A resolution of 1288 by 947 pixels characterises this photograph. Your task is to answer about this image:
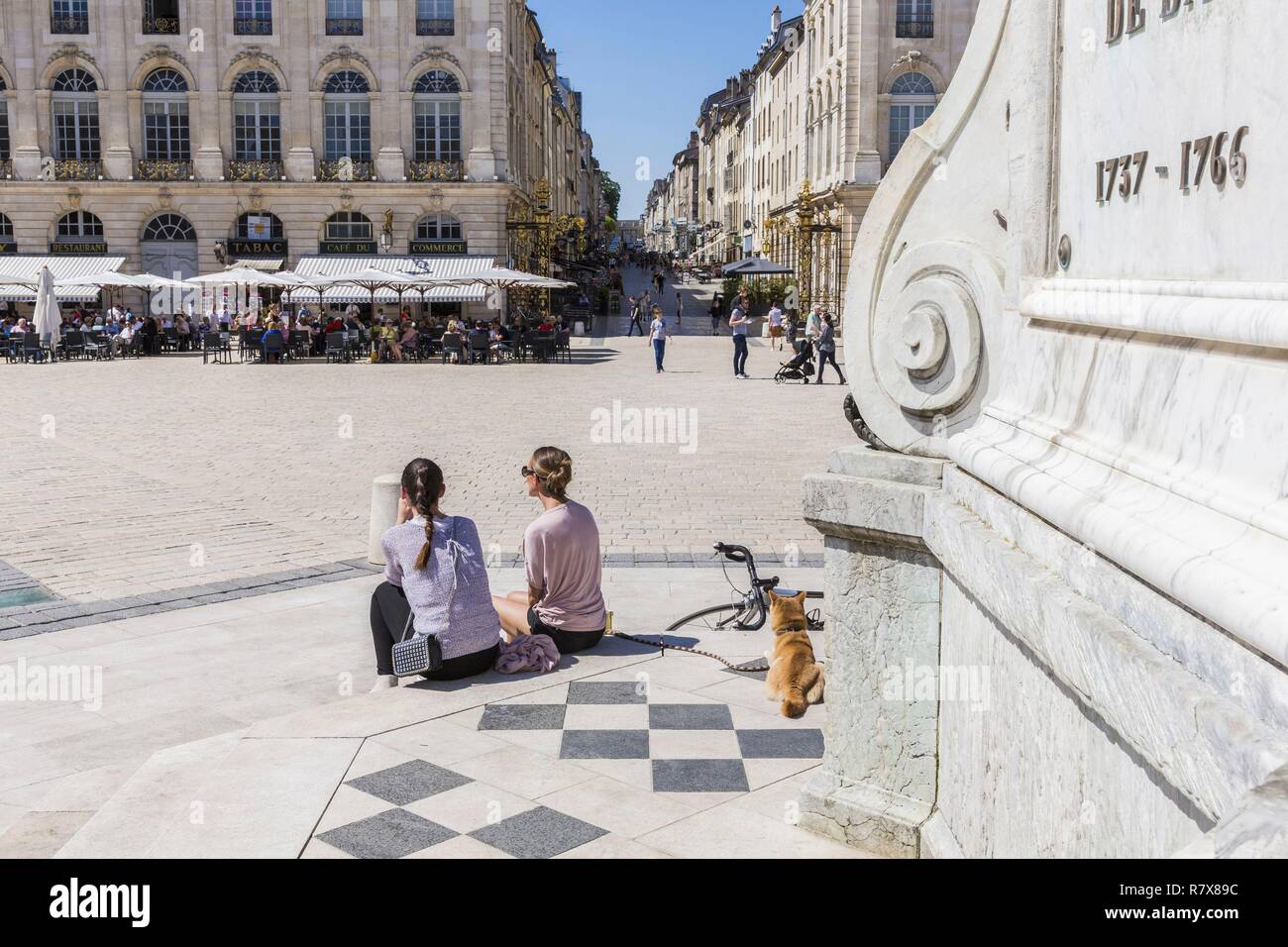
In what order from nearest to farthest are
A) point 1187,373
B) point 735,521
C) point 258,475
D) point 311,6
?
→ 1. point 1187,373
2. point 735,521
3. point 258,475
4. point 311,6

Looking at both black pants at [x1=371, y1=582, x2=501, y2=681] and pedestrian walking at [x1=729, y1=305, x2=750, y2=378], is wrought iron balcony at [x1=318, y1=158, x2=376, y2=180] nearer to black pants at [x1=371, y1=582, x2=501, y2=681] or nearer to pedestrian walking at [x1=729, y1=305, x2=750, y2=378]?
pedestrian walking at [x1=729, y1=305, x2=750, y2=378]

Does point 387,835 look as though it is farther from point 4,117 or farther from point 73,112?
point 4,117

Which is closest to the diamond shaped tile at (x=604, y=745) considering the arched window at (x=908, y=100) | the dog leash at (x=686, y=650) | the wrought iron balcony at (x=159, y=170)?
the dog leash at (x=686, y=650)

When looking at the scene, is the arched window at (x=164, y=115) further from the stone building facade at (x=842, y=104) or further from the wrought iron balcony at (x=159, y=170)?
the stone building facade at (x=842, y=104)

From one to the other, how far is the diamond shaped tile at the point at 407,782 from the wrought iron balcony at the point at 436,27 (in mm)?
46424

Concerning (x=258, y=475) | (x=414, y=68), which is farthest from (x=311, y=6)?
(x=258, y=475)

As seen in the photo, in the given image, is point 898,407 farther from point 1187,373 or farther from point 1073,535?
point 1187,373

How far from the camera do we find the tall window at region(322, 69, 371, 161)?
47594 mm

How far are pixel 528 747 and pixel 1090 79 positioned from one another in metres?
3.27

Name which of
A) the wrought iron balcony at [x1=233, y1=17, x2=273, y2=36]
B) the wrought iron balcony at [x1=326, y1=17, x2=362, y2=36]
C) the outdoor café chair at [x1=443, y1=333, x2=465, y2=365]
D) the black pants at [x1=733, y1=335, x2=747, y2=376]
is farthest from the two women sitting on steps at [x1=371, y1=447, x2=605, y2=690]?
the wrought iron balcony at [x1=233, y1=17, x2=273, y2=36]

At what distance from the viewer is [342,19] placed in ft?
155

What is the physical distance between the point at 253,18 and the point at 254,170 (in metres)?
5.39

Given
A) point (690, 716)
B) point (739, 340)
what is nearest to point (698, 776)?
point (690, 716)

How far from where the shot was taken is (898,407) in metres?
4.29
